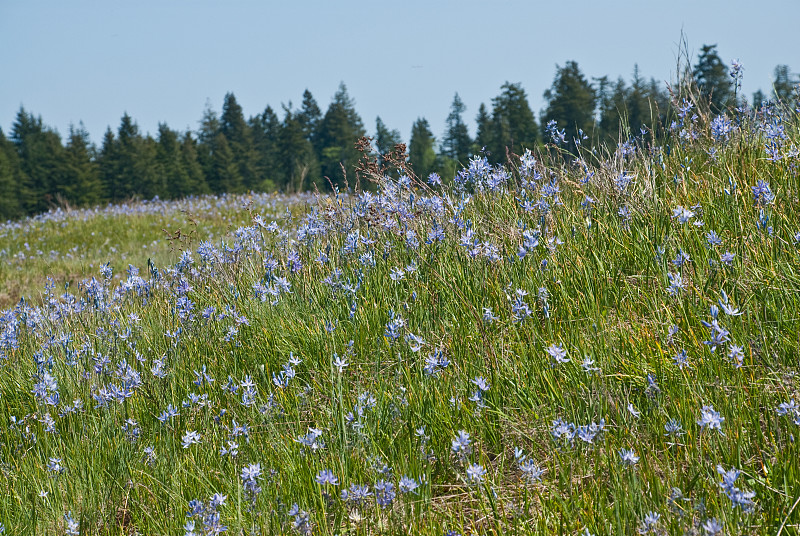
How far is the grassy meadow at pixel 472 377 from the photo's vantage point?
7.29 feet

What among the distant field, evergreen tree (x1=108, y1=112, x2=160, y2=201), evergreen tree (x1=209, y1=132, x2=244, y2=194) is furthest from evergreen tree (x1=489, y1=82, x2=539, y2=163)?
the distant field

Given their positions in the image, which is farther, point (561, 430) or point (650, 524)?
point (561, 430)

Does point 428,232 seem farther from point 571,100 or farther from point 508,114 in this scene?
point 571,100

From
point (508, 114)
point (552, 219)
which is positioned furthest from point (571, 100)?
point (552, 219)

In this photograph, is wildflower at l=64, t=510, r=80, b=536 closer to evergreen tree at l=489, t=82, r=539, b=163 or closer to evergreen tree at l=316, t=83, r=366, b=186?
evergreen tree at l=489, t=82, r=539, b=163

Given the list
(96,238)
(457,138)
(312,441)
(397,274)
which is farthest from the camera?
(457,138)

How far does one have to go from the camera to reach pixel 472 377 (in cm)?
286

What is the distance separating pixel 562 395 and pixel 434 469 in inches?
24.6

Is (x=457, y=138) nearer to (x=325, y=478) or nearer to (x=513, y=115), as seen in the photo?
(x=513, y=115)

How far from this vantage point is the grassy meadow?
222 cm

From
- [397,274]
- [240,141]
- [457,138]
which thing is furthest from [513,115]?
[397,274]

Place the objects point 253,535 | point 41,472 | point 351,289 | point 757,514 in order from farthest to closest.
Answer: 1. point 351,289
2. point 41,472
3. point 253,535
4. point 757,514

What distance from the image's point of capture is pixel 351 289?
3658mm

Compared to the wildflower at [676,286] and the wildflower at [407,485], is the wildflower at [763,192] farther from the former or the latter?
the wildflower at [407,485]
